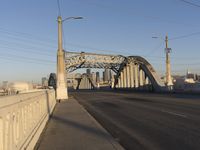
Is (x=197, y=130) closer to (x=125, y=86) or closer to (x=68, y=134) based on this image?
(x=68, y=134)

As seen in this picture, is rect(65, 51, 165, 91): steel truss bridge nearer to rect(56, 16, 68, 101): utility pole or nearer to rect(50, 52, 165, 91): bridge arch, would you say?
rect(50, 52, 165, 91): bridge arch

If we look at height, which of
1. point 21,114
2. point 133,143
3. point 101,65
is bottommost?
point 133,143

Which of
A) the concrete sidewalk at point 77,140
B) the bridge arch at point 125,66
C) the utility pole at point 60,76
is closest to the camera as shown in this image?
the concrete sidewalk at point 77,140

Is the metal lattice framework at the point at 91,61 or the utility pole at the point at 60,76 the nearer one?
the utility pole at the point at 60,76

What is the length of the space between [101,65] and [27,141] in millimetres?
94171

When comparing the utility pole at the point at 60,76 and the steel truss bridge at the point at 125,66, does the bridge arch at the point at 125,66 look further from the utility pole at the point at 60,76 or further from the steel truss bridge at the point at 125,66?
the utility pole at the point at 60,76

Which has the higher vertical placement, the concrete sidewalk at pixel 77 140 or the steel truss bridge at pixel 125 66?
the steel truss bridge at pixel 125 66

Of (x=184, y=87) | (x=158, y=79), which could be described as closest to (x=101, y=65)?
(x=158, y=79)

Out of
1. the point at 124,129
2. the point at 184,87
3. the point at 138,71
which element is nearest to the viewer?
the point at 124,129

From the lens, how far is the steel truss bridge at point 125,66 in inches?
2466

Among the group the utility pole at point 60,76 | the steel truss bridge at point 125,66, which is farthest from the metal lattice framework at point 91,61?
the utility pole at point 60,76

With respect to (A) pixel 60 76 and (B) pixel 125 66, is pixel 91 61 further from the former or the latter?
(A) pixel 60 76

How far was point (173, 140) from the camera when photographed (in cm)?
923

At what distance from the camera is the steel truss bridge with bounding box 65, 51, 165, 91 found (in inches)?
2466
